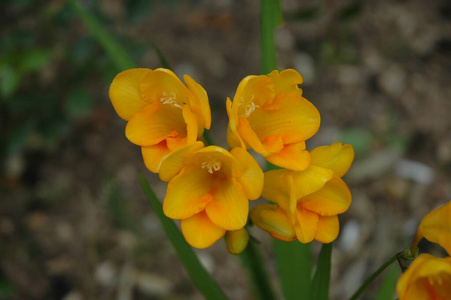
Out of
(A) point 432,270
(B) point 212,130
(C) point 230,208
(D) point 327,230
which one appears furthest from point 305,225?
(B) point 212,130

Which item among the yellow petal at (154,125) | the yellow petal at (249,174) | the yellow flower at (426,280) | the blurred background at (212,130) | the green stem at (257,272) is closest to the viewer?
the yellow flower at (426,280)

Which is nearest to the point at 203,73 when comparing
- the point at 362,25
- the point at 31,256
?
the point at 362,25

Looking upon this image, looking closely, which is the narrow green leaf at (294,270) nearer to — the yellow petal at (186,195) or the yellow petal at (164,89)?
the yellow petal at (186,195)

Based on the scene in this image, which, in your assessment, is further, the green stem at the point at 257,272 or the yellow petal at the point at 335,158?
the green stem at the point at 257,272

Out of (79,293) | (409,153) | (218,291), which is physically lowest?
(79,293)

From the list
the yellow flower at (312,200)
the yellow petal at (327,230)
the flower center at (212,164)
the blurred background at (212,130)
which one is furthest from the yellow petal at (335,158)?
A: the blurred background at (212,130)

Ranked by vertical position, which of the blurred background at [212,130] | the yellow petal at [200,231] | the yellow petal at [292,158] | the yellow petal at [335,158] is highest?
the yellow petal at [292,158]

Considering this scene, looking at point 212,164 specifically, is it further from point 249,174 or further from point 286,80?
point 286,80

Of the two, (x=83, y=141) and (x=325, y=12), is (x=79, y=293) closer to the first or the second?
(x=83, y=141)
